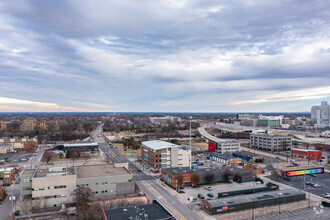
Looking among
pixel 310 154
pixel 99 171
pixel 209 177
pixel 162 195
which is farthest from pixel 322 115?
pixel 99 171

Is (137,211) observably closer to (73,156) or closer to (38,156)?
(73,156)

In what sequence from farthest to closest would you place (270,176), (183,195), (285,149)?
(285,149) < (270,176) < (183,195)

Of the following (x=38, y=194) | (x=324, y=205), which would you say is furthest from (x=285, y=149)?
(x=38, y=194)

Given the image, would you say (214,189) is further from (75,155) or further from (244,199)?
(75,155)

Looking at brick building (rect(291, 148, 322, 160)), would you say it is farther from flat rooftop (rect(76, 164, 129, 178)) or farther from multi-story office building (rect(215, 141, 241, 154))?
flat rooftop (rect(76, 164, 129, 178))

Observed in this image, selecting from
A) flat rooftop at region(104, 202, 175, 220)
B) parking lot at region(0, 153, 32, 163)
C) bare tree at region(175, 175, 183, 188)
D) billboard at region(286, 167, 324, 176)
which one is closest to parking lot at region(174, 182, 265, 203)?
bare tree at region(175, 175, 183, 188)

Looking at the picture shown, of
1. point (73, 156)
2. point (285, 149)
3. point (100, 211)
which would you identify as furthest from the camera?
point (285, 149)

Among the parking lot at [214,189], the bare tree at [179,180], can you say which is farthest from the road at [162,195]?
the bare tree at [179,180]
